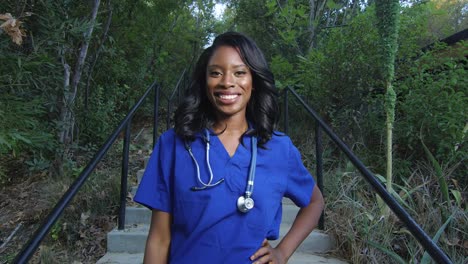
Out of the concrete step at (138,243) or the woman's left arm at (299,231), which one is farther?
the concrete step at (138,243)

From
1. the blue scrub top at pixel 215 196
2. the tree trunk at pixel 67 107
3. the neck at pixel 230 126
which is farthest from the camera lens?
the tree trunk at pixel 67 107

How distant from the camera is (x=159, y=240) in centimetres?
116

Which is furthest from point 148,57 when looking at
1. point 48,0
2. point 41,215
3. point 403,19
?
point 403,19

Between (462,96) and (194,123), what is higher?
(462,96)

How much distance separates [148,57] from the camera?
7.06 metres

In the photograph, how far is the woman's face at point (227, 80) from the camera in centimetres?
124

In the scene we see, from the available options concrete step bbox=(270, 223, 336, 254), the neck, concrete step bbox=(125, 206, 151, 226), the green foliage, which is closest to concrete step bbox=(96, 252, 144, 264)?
concrete step bbox=(125, 206, 151, 226)

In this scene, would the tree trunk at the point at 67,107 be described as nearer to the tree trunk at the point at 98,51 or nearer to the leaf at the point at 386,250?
the tree trunk at the point at 98,51

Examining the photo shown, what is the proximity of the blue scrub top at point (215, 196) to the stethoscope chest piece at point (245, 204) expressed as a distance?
0.02m

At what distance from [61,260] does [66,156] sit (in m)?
1.76

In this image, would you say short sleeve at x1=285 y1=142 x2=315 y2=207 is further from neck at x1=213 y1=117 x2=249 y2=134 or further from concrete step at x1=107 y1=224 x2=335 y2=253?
concrete step at x1=107 y1=224 x2=335 y2=253

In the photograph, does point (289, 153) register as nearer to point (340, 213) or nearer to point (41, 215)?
point (340, 213)

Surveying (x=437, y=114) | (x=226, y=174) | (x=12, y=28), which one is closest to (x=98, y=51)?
(x=12, y=28)

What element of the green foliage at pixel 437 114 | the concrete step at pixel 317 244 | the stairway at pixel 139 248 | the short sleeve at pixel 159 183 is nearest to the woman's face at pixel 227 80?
the short sleeve at pixel 159 183
